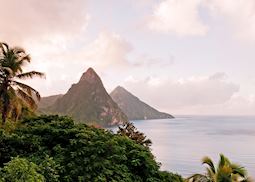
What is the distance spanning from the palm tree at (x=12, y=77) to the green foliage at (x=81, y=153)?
489 centimetres

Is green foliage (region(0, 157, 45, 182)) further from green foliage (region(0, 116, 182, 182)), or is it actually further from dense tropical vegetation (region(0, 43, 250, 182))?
green foliage (region(0, 116, 182, 182))

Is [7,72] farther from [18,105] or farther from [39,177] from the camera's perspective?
[39,177]

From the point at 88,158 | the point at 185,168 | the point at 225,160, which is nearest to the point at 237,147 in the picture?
the point at 185,168

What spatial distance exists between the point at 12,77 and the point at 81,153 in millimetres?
8808

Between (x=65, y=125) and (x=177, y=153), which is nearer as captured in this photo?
(x=65, y=125)

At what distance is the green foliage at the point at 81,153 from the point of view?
1374 cm

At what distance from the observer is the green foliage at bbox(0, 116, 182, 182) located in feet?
45.1

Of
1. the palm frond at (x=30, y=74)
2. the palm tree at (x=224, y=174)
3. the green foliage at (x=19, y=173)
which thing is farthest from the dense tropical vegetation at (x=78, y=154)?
the palm frond at (x=30, y=74)

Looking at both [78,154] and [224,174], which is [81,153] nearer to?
[78,154]

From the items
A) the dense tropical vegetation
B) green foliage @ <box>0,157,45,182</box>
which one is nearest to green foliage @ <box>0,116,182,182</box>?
the dense tropical vegetation

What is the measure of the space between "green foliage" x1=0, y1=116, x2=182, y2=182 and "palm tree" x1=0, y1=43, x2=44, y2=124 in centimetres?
489

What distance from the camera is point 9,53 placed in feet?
71.2

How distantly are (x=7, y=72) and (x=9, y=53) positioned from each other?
1.89m

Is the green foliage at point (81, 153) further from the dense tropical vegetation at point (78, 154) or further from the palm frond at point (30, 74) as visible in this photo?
the palm frond at point (30, 74)
